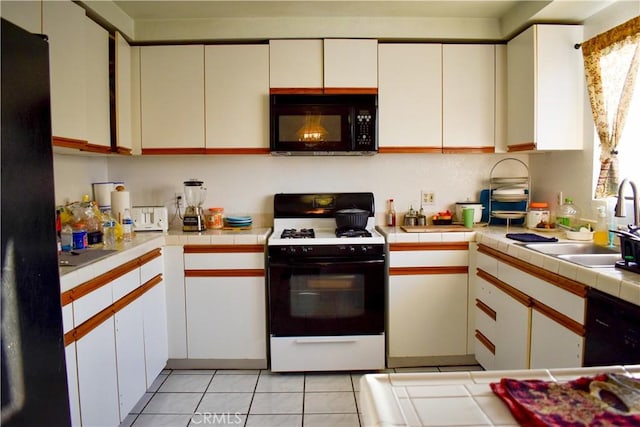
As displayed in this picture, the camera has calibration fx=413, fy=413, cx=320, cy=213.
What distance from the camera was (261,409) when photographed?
2.21 meters

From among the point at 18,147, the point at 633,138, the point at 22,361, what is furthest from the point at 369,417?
the point at 633,138

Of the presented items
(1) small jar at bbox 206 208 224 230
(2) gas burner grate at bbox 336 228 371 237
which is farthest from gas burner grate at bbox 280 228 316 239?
(1) small jar at bbox 206 208 224 230

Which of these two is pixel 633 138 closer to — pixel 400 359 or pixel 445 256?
pixel 445 256

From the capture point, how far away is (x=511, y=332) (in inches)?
84.8

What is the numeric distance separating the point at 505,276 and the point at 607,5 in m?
1.61

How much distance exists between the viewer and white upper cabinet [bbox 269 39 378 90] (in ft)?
8.89

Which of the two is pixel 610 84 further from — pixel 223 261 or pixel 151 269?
pixel 151 269

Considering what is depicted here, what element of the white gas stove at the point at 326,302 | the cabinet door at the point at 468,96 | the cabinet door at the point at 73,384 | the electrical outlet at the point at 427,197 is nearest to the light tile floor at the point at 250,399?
the white gas stove at the point at 326,302

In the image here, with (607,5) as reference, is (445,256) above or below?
below

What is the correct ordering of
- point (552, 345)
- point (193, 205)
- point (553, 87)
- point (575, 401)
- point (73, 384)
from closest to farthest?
point (575, 401), point (73, 384), point (552, 345), point (553, 87), point (193, 205)

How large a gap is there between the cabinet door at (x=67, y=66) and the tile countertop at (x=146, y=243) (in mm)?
613

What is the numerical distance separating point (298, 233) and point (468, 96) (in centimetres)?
148

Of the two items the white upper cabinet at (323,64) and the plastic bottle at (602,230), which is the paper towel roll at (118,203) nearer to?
the white upper cabinet at (323,64)

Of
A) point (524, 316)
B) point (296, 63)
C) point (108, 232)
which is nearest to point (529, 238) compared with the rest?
point (524, 316)
